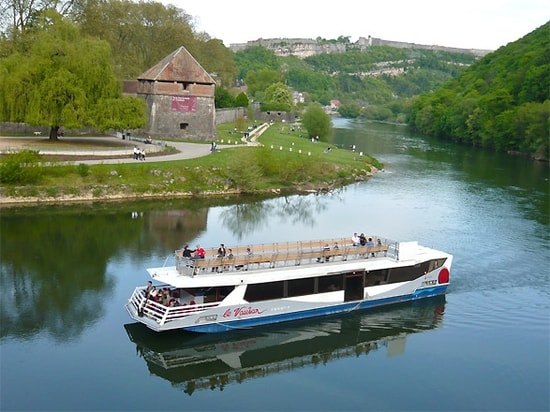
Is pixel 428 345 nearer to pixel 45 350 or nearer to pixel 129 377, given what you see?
pixel 129 377

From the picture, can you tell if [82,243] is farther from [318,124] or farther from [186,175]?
[318,124]

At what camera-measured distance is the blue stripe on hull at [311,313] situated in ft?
67.0

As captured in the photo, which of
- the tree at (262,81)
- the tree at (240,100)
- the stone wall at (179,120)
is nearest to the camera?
the stone wall at (179,120)

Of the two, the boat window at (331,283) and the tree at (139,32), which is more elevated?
the tree at (139,32)

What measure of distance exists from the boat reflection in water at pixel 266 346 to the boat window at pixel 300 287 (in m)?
1.04

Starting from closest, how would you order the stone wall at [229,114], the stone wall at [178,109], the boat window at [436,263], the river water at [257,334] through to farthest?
1. the river water at [257,334]
2. the boat window at [436,263]
3. the stone wall at [178,109]
4. the stone wall at [229,114]

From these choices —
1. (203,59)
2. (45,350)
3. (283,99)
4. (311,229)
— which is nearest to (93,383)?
(45,350)

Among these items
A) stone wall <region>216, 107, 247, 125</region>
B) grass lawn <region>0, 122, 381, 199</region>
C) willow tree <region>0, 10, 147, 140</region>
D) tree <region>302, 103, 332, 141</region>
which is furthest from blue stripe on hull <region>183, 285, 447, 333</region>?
stone wall <region>216, 107, 247, 125</region>

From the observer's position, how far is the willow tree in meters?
42.7

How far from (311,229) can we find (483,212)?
12692 millimetres

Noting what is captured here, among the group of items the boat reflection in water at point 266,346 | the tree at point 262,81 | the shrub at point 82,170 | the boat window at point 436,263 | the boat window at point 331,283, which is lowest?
the boat reflection in water at point 266,346

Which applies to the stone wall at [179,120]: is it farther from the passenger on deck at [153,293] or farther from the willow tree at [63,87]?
the passenger on deck at [153,293]

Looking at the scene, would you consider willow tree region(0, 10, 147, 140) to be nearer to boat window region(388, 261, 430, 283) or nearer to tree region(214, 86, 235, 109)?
boat window region(388, 261, 430, 283)

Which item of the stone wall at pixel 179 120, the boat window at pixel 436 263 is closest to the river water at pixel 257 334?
the boat window at pixel 436 263
